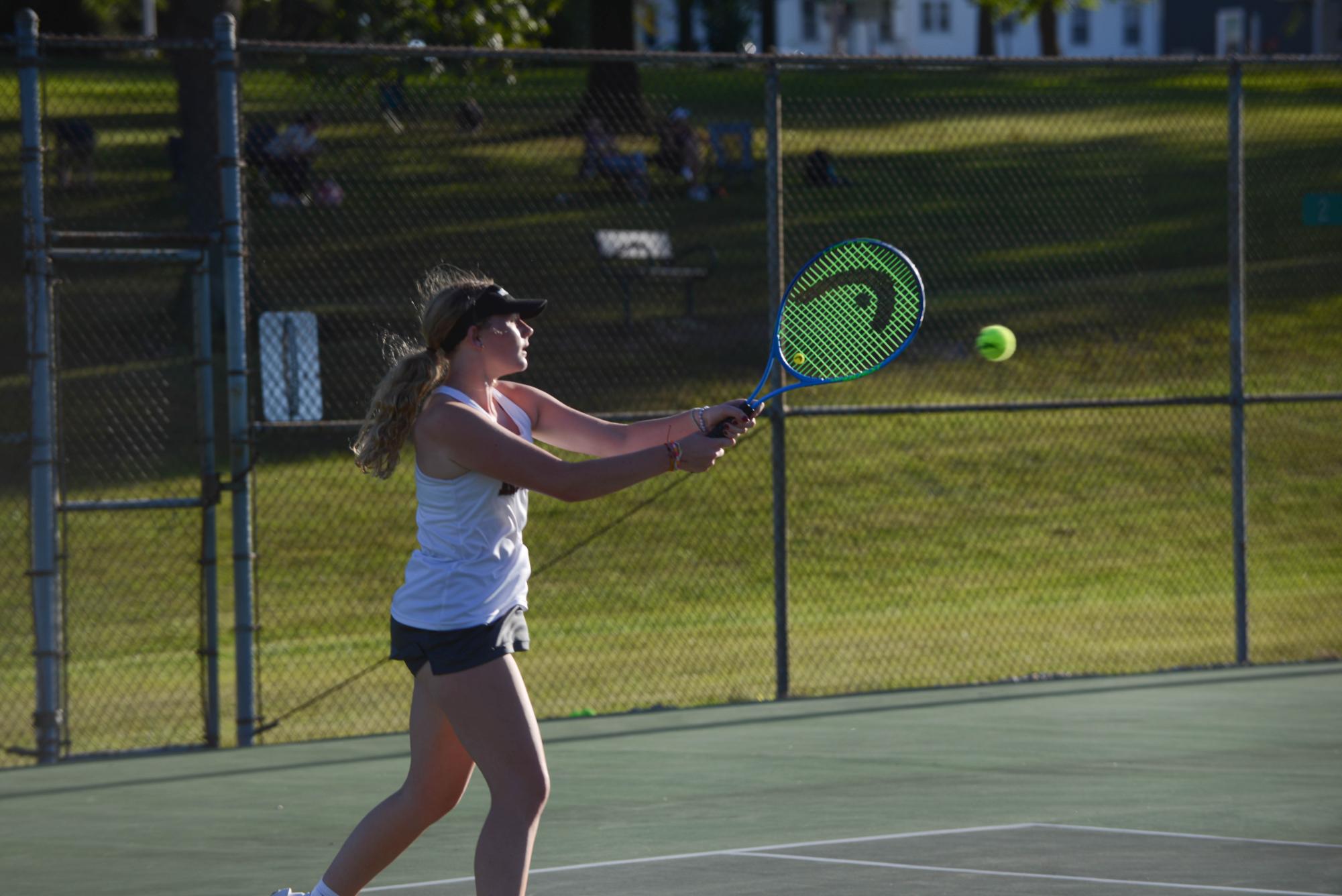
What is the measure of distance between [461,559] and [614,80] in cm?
1333

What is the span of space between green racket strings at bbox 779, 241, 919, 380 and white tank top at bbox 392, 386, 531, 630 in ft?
4.41

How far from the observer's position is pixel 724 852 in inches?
227

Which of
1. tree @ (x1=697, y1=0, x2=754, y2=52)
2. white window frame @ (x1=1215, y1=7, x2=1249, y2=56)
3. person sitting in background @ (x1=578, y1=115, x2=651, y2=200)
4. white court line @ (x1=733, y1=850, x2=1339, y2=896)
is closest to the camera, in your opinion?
white court line @ (x1=733, y1=850, x2=1339, y2=896)

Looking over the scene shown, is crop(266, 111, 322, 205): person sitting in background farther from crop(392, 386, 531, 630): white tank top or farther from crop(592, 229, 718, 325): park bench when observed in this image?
crop(392, 386, 531, 630): white tank top

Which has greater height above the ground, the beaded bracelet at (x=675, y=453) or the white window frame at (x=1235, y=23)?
the white window frame at (x=1235, y=23)

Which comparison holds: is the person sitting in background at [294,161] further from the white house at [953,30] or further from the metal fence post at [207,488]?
the white house at [953,30]

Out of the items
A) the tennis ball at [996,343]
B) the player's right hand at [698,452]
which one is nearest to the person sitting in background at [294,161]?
the tennis ball at [996,343]

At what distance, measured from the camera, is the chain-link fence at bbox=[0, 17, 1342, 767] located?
9.81 m

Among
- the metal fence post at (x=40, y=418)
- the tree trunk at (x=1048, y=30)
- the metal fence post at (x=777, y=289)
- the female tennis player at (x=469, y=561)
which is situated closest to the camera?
the female tennis player at (x=469, y=561)

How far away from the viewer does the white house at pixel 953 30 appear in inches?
2315

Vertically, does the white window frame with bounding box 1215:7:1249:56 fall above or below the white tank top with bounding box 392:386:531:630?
above

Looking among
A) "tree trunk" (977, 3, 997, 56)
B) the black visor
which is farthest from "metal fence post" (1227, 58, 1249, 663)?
"tree trunk" (977, 3, 997, 56)

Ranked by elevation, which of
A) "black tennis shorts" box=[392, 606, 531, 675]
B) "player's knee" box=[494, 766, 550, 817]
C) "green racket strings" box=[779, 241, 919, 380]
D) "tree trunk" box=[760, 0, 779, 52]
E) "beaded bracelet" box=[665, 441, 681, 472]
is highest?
"tree trunk" box=[760, 0, 779, 52]

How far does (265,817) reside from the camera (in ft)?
21.2
